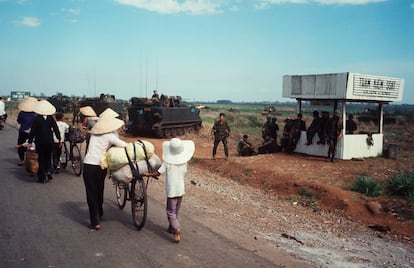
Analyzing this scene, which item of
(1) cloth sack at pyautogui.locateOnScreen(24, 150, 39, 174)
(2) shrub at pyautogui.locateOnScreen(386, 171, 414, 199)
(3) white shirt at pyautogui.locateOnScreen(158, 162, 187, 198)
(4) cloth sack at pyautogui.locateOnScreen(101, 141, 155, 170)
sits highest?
(4) cloth sack at pyautogui.locateOnScreen(101, 141, 155, 170)

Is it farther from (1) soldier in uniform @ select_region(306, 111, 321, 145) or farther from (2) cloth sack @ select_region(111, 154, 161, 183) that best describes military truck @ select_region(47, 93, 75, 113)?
(2) cloth sack @ select_region(111, 154, 161, 183)

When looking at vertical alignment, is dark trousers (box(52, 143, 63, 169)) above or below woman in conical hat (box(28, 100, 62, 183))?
below

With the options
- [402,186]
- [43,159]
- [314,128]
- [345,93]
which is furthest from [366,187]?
[43,159]

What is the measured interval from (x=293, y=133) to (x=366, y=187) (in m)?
5.87

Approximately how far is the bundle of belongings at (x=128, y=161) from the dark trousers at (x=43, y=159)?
3629 millimetres

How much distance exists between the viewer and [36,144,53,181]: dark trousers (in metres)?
9.15

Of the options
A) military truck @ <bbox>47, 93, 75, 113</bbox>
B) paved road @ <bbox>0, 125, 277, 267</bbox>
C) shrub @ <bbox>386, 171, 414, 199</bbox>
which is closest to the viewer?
paved road @ <bbox>0, 125, 277, 267</bbox>

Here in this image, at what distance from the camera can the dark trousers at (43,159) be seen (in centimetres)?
915

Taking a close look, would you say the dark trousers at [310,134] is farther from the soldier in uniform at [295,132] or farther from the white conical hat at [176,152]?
the white conical hat at [176,152]

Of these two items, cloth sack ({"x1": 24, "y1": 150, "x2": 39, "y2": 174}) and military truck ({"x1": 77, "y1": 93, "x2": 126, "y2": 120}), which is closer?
cloth sack ({"x1": 24, "y1": 150, "x2": 39, "y2": 174})

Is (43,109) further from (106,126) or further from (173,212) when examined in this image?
(173,212)

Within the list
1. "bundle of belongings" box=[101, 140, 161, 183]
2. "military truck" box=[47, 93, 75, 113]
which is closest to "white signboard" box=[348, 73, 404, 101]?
"bundle of belongings" box=[101, 140, 161, 183]

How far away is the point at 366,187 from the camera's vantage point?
33.8ft

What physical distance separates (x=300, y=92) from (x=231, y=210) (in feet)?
28.9
